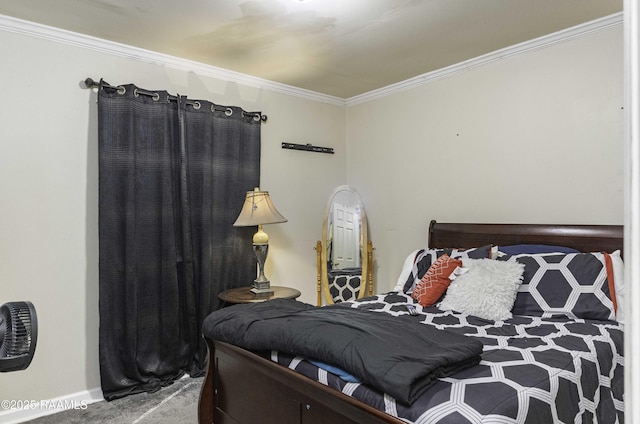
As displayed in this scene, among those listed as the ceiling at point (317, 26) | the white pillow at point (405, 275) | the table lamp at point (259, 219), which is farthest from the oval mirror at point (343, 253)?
the ceiling at point (317, 26)

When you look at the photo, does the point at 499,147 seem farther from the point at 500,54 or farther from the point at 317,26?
the point at 317,26

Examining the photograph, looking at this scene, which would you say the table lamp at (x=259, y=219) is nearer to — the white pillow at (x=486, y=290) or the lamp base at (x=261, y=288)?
the lamp base at (x=261, y=288)

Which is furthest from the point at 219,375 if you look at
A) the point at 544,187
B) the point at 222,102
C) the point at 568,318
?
the point at 544,187

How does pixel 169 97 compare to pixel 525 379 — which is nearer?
pixel 525 379

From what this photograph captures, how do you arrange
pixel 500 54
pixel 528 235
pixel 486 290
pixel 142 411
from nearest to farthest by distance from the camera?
pixel 486 290
pixel 142 411
pixel 528 235
pixel 500 54

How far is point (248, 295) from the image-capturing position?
3.11 m

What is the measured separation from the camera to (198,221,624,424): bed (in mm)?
1374

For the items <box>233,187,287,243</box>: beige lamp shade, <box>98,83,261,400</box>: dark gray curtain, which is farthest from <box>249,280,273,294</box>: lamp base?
<box>233,187,287,243</box>: beige lamp shade

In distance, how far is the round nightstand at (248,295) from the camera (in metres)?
2.98

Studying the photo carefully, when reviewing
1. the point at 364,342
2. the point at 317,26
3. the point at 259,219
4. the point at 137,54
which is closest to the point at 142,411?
the point at 259,219

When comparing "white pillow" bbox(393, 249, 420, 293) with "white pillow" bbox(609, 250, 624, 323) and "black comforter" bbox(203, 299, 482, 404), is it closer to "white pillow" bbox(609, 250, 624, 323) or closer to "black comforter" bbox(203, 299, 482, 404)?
"black comforter" bbox(203, 299, 482, 404)

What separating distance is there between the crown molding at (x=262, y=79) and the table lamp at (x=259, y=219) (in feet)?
3.62

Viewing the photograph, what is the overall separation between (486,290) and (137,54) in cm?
288

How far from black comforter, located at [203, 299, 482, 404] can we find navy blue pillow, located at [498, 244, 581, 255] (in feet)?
4.25
